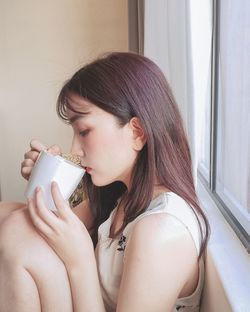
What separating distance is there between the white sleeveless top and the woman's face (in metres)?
0.12

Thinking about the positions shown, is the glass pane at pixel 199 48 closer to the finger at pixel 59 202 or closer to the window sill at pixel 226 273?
the window sill at pixel 226 273

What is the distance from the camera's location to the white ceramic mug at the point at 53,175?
2.43ft

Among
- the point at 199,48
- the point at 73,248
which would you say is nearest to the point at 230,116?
the point at 199,48

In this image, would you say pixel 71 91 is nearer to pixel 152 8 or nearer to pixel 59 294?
pixel 59 294

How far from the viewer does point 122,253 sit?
0.79 metres

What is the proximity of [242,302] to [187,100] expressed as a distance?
1.87 ft

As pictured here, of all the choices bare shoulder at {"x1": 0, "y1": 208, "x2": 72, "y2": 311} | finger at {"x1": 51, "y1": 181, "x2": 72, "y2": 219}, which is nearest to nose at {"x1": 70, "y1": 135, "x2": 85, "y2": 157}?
finger at {"x1": 51, "y1": 181, "x2": 72, "y2": 219}

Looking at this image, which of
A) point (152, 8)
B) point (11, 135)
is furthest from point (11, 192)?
point (152, 8)

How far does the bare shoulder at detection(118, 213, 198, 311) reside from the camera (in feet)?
2.09

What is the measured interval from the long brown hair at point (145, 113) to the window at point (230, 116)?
223 mm

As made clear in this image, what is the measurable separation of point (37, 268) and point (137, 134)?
0.37 meters

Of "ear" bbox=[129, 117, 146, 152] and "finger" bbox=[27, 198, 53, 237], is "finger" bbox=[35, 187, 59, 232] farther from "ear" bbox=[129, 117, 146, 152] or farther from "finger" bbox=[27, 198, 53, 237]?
"ear" bbox=[129, 117, 146, 152]

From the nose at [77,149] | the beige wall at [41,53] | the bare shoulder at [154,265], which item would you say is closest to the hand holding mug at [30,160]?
the nose at [77,149]

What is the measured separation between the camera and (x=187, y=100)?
38.4 inches
